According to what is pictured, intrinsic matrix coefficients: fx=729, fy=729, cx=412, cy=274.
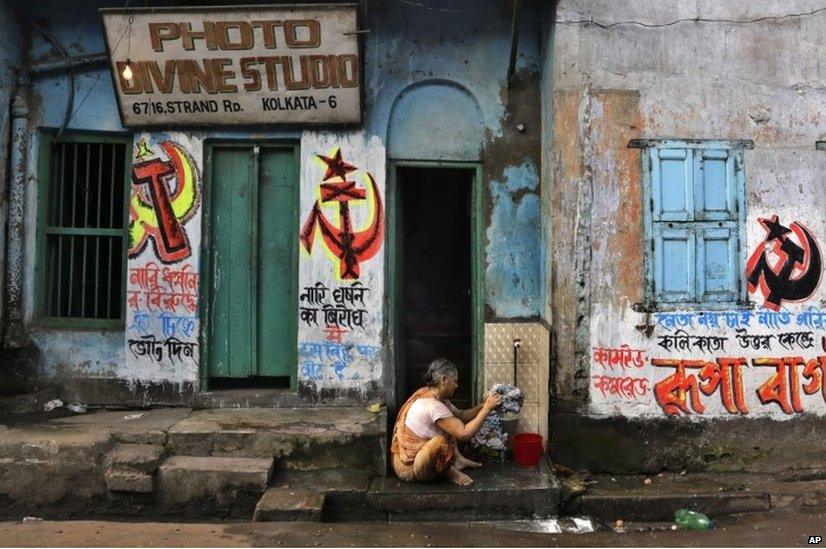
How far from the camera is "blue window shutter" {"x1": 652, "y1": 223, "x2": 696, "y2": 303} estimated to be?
6.34 m

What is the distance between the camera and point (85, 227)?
714 cm

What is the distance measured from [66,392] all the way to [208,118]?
294 cm

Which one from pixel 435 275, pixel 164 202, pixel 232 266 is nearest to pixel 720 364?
pixel 435 275

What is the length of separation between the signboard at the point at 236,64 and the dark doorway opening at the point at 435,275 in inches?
62.1

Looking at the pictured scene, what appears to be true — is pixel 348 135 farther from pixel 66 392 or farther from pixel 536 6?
pixel 66 392

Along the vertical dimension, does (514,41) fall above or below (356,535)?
above

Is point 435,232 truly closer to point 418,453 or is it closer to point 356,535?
point 418,453

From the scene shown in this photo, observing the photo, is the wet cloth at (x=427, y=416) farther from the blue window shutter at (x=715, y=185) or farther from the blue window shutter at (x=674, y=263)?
the blue window shutter at (x=715, y=185)

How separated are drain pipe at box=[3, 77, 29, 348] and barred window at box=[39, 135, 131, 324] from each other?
0.22 metres

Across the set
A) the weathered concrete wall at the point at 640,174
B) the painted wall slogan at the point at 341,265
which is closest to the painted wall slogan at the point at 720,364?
the weathered concrete wall at the point at 640,174

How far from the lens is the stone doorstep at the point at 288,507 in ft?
17.5

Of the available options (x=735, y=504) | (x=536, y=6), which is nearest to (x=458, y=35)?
(x=536, y=6)

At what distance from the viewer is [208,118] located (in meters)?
6.89

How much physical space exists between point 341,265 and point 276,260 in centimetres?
69
